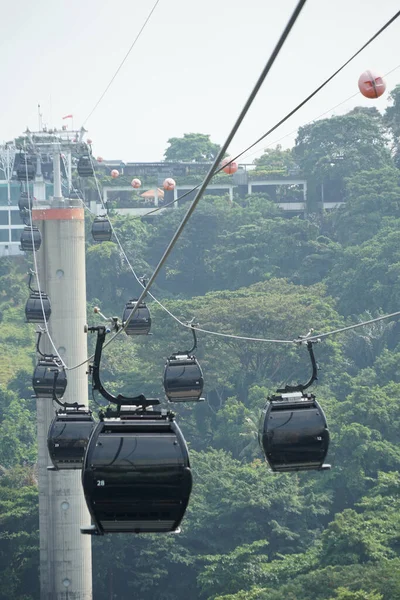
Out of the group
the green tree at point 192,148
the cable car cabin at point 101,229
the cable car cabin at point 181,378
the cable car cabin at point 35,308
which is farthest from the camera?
the green tree at point 192,148

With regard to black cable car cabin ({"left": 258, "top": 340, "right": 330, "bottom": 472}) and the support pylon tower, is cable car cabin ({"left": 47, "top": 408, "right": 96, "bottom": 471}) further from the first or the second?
the support pylon tower

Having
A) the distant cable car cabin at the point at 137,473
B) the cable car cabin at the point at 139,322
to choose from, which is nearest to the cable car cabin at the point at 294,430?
the distant cable car cabin at the point at 137,473

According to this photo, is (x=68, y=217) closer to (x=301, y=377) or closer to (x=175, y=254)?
(x=301, y=377)

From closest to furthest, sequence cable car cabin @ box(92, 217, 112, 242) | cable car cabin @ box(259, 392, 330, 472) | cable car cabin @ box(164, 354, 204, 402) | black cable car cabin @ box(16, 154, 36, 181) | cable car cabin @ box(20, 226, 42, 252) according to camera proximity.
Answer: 1. cable car cabin @ box(259, 392, 330, 472)
2. cable car cabin @ box(164, 354, 204, 402)
3. cable car cabin @ box(92, 217, 112, 242)
4. cable car cabin @ box(20, 226, 42, 252)
5. black cable car cabin @ box(16, 154, 36, 181)

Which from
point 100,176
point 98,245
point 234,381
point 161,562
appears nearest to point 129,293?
point 98,245

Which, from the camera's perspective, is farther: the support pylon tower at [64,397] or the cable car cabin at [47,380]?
the support pylon tower at [64,397]

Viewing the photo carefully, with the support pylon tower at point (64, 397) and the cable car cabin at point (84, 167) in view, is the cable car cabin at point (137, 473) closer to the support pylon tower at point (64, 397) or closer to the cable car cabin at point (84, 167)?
the support pylon tower at point (64, 397)

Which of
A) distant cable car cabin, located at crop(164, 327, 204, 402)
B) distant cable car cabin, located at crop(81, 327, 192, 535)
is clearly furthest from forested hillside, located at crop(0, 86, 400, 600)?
distant cable car cabin, located at crop(81, 327, 192, 535)
